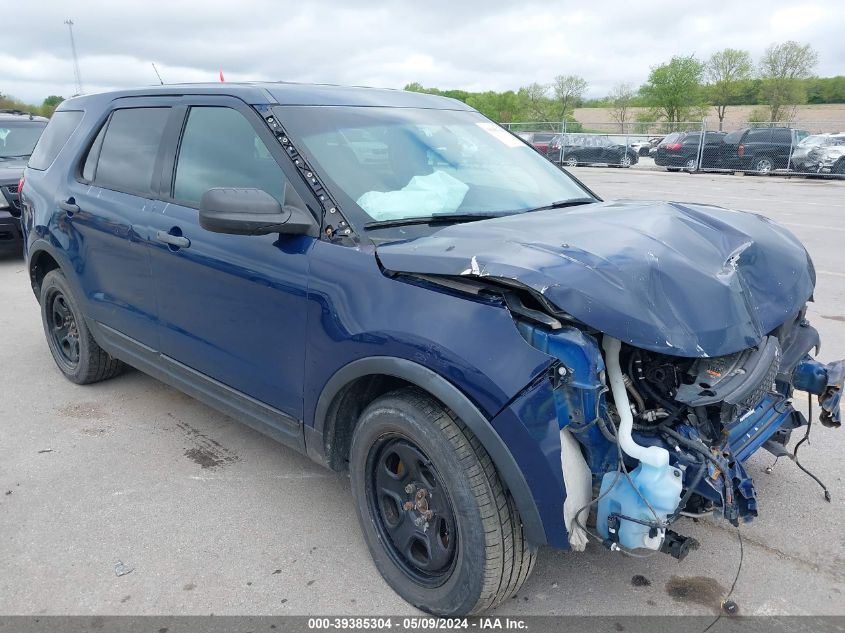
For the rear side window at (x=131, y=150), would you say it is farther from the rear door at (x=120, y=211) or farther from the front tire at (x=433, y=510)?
the front tire at (x=433, y=510)

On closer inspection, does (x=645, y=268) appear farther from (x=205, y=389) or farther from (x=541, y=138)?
(x=541, y=138)

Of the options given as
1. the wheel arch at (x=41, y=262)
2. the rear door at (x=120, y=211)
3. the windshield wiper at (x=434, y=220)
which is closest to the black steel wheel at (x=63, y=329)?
the wheel arch at (x=41, y=262)

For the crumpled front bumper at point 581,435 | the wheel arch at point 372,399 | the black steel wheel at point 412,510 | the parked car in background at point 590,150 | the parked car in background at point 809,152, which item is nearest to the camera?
the crumpled front bumper at point 581,435

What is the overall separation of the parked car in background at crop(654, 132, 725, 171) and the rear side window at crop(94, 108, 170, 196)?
25569 mm

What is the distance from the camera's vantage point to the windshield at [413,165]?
2.94m

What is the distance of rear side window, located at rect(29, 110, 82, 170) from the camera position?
464 cm

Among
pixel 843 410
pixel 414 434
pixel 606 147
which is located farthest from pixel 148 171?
pixel 606 147

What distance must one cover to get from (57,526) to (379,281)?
1.96 meters

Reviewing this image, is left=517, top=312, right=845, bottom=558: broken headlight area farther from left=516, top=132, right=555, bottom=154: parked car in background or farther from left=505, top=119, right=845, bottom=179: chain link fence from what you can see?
left=516, top=132, right=555, bottom=154: parked car in background

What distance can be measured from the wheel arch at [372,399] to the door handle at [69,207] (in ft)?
7.89

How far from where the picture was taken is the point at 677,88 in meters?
60.4

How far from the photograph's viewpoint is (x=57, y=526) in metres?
3.19

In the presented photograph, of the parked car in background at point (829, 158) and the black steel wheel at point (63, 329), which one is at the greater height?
the parked car in background at point (829, 158)

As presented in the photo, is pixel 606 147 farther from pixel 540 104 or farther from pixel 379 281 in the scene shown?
pixel 540 104
